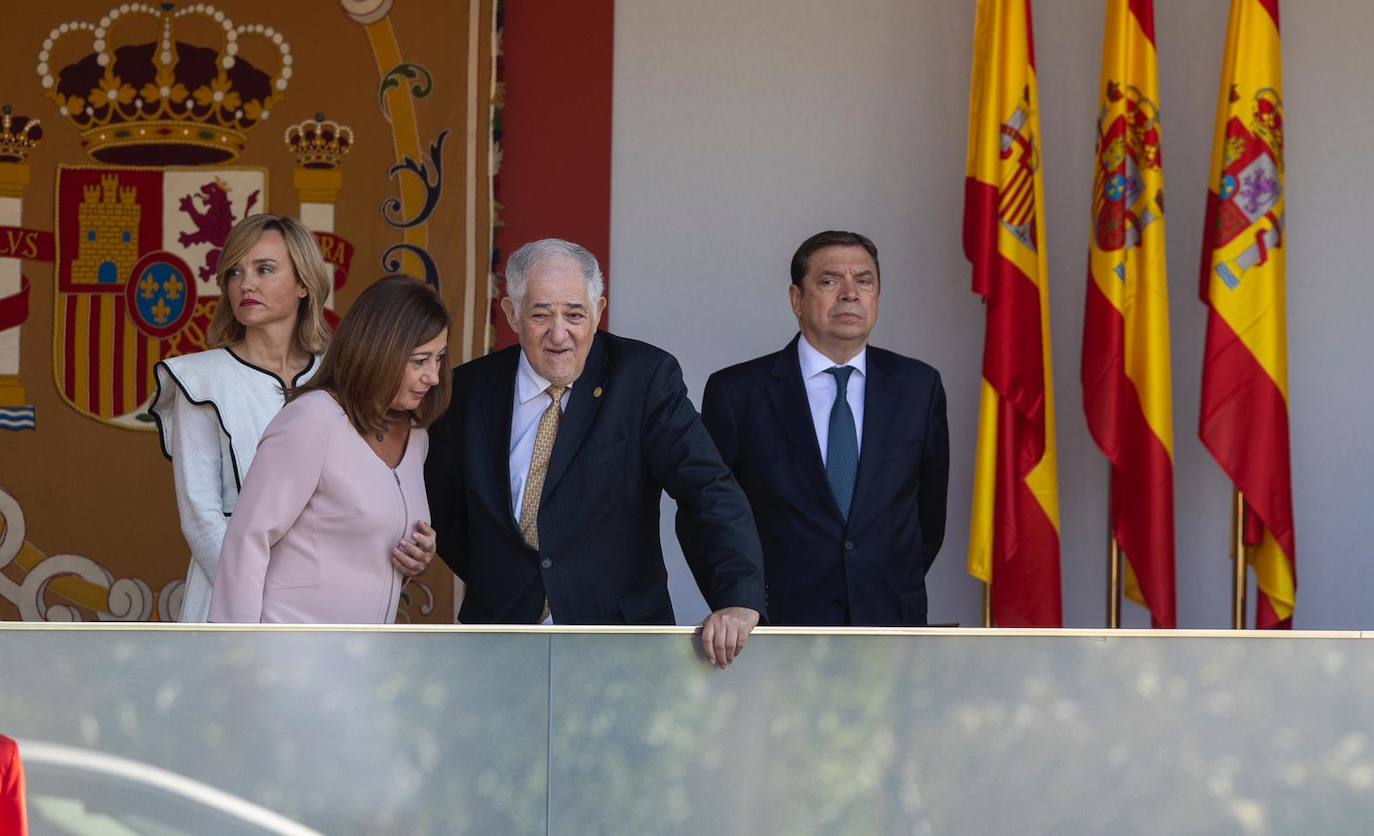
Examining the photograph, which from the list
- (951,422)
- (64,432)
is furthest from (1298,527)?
(64,432)

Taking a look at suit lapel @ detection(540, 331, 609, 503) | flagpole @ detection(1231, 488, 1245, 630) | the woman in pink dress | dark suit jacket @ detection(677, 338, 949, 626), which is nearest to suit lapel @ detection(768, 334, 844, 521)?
dark suit jacket @ detection(677, 338, 949, 626)

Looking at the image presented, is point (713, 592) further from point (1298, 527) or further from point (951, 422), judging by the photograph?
point (1298, 527)

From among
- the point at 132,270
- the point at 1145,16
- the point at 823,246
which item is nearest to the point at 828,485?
the point at 823,246

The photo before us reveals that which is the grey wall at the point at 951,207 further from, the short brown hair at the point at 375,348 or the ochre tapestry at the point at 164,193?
the short brown hair at the point at 375,348

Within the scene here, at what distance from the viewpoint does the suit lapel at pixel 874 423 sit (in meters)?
3.44

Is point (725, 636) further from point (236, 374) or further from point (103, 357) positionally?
point (103, 357)

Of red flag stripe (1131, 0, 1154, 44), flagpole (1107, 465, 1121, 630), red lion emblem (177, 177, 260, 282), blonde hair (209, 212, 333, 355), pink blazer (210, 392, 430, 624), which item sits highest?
red flag stripe (1131, 0, 1154, 44)

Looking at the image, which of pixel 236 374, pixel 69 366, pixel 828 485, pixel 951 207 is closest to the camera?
pixel 236 374

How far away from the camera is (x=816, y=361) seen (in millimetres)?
3592

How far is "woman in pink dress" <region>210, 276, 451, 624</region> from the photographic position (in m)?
2.61

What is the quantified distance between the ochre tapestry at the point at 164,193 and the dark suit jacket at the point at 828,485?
1198 mm

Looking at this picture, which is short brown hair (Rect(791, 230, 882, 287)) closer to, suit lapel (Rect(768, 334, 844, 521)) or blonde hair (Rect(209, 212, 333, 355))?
suit lapel (Rect(768, 334, 844, 521))

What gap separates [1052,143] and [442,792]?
2843mm

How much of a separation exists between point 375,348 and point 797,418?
1101 millimetres
